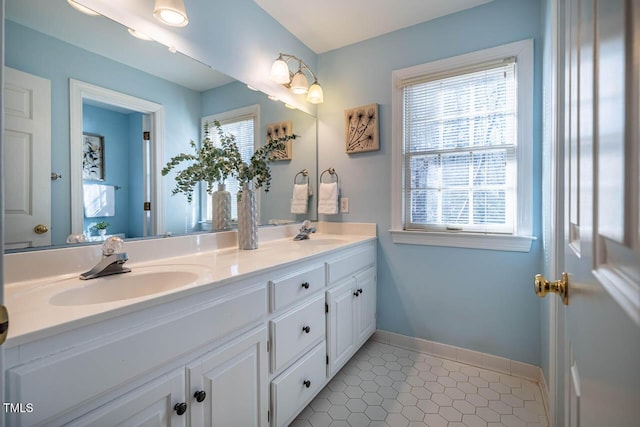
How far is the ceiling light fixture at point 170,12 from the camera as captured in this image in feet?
4.10

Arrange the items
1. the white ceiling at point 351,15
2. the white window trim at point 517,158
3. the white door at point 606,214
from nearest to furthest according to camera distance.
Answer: the white door at point 606,214 < the white window trim at point 517,158 < the white ceiling at point 351,15

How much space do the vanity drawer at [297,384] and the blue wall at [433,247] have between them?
2.90ft

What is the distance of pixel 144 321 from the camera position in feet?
2.50

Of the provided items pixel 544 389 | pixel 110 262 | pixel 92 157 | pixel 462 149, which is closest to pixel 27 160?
pixel 92 157

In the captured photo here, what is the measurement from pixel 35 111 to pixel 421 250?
213 cm

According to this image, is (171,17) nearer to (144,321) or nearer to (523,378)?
(144,321)

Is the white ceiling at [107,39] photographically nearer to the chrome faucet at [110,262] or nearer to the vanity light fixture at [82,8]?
the vanity light fixture at [82,8]

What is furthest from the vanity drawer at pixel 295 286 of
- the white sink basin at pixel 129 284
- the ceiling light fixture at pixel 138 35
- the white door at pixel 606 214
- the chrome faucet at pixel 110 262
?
the ceiling light fixture at pixel 138 35

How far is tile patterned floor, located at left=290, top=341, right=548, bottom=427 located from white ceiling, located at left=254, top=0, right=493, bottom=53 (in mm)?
2378

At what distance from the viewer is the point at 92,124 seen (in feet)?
3.75

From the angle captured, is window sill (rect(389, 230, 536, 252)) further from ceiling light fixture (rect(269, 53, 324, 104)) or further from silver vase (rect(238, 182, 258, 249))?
ceiling light fixture (rect(269, 53, 324, 104))

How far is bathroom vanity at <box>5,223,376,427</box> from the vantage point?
2.03 ft

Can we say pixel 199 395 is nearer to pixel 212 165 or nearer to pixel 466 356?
pixel 212 165

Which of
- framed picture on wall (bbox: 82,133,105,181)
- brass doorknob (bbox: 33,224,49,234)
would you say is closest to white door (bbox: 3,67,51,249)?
brass doorknob (bbox: 33,224,49,234)
